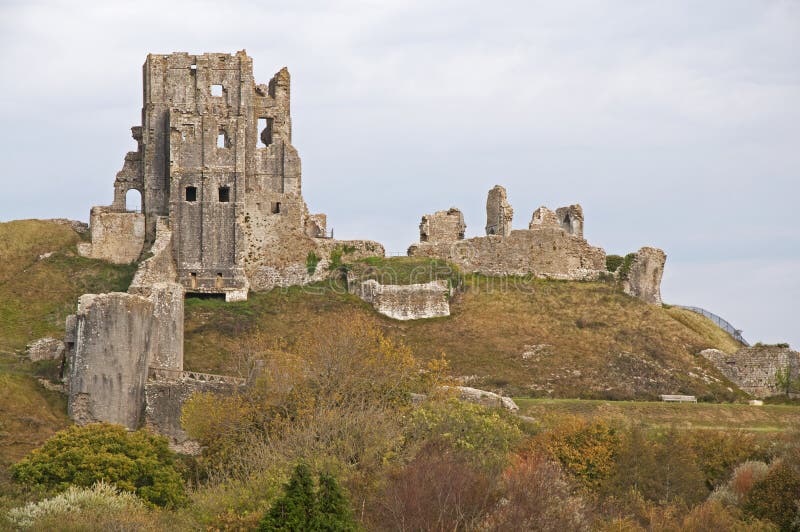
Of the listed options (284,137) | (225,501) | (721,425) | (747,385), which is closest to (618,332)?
(747,385)

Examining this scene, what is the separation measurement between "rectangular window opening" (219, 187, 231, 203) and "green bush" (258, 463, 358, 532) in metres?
31.3

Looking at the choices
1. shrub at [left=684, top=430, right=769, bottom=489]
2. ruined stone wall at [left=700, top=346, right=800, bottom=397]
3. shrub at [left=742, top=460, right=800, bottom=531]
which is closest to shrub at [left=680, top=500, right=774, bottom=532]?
shrub at [left=742, top=460, right=800, bottom=531]

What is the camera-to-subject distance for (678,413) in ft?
191

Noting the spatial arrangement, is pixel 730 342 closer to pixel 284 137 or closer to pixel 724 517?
pixel 284 137

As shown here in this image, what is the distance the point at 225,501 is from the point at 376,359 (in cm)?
1174

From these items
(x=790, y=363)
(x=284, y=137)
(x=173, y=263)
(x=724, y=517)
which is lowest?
(x=724, y=517)

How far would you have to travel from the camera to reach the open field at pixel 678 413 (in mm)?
56625

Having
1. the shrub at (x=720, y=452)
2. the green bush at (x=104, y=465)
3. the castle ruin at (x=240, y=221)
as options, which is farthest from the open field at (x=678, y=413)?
the green bush at (x=104, y=465)

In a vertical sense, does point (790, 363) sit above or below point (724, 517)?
above

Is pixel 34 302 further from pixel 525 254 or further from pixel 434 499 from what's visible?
pixel 434 499

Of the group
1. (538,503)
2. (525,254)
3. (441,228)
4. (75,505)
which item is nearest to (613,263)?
(525,254)

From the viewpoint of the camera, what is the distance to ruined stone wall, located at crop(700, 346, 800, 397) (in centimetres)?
6656

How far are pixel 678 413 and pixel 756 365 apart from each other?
1021 cm

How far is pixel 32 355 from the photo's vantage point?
61.6 meters
